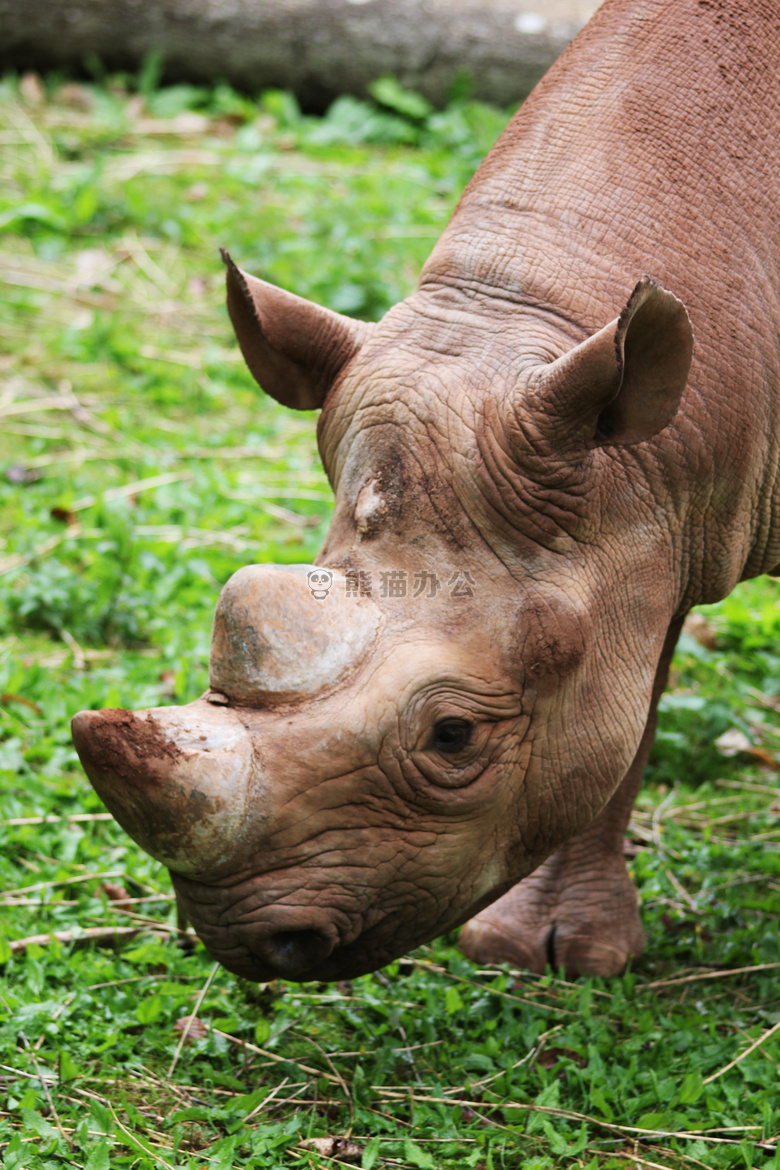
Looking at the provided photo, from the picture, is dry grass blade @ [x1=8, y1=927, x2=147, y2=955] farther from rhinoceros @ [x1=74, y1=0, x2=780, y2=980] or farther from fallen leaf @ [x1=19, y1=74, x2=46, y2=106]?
fallen leaf @ [x1=19, y1=74, x2=46, y2=106]

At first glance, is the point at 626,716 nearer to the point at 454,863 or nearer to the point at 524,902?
the point at 454,863

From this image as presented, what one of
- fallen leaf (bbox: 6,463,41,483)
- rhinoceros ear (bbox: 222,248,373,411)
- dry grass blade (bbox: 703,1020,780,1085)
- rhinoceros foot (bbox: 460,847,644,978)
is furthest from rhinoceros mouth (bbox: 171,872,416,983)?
fallen leaf (bbox: 6,463,41,483)

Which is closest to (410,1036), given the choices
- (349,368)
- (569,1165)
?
(569,1165)

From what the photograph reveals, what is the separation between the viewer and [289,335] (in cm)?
355

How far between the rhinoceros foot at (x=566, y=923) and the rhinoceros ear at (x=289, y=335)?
179 centimetres

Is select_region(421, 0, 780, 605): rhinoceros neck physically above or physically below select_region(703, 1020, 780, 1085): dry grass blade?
above

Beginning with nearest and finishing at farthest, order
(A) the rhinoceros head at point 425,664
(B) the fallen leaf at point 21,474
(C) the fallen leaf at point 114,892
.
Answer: (A) the rhinoceros head at point 425,664 → (C) the fallen leaf at point 114,892 → (B) the fallen leaf at point 21,474

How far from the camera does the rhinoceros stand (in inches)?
112

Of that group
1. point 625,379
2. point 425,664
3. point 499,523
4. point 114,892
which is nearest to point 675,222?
point 625,379

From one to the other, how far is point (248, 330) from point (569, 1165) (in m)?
2.27

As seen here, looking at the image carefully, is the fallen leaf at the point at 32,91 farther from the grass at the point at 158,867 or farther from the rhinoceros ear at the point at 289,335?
the rhinoceros ear at the point at 289,335

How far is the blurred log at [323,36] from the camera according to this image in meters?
10.4

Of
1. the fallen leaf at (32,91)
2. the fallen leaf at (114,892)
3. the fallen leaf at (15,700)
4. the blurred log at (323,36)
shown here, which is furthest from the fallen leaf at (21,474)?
the blurred log at (323,36)

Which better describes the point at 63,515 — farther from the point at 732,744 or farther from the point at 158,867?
the point at 732,744
